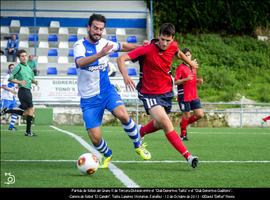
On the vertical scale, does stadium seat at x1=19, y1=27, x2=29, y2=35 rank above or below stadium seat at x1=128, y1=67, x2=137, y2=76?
above

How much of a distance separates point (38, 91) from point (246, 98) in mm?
8234

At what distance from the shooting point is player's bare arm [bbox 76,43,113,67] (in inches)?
356

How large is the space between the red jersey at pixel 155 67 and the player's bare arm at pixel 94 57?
1.19m

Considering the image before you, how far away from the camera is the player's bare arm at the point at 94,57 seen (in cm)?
905

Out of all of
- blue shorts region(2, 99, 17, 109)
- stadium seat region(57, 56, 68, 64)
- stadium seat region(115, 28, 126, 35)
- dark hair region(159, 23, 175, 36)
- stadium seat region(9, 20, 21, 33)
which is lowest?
blue shorts region(2, 99, 17, 109)

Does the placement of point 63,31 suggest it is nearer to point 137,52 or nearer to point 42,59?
point 42,59

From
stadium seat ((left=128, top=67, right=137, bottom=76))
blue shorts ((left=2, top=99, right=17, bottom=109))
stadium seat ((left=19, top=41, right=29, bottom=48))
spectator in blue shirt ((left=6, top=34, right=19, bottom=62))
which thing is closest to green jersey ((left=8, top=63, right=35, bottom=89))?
blue shorts ((left=2, top=99, right=17, bottom=109))

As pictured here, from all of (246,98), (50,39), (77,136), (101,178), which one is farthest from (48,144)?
(50,39)

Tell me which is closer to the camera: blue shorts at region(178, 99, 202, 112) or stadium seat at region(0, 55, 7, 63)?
blue shorts at region(178, 99, 202, 112)

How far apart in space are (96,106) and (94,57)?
1119 millimetres

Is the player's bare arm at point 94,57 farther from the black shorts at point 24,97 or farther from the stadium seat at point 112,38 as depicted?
the stadium seat at point 112,38

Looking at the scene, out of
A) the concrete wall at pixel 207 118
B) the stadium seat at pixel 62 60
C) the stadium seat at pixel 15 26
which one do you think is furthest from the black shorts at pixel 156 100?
the stadium seat at pixel 15 26

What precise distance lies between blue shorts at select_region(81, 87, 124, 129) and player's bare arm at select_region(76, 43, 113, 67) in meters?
0.74

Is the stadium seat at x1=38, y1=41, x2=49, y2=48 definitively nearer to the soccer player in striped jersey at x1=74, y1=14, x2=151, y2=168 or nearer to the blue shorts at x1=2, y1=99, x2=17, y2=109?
the blue shorts at x1=2, y1=99, x2=17, y2=109
